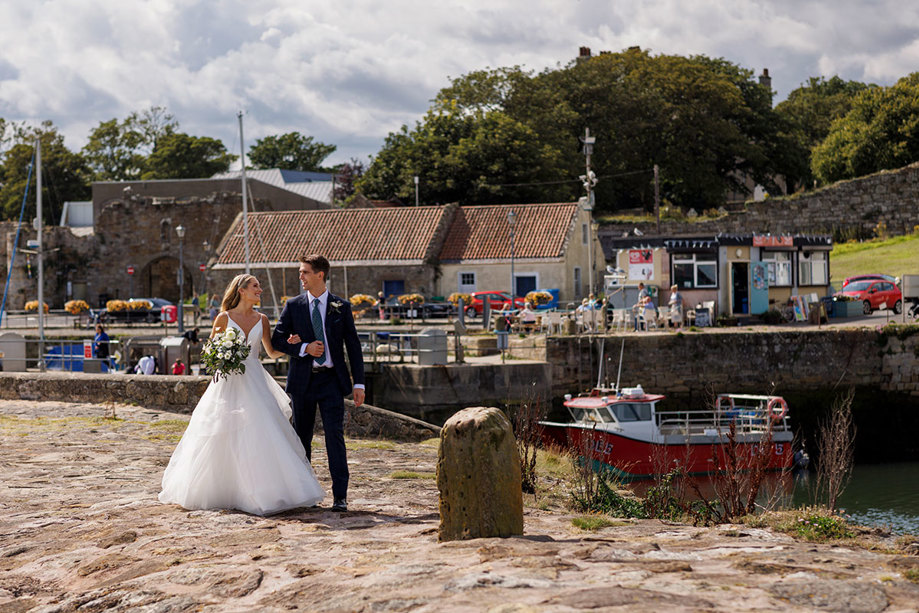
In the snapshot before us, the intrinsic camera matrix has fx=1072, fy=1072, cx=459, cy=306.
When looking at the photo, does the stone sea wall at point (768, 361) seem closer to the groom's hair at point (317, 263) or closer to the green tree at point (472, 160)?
the groom's hair at point (317, 263)

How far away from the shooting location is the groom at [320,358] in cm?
762

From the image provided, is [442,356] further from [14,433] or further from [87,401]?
[14,433]

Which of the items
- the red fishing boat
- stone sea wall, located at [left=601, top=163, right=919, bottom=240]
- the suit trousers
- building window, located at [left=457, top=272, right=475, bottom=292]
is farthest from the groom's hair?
stone sea wall, located at [left=601, top=163, right=919, bottom=240]

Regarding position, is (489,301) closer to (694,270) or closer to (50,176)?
(694,270)

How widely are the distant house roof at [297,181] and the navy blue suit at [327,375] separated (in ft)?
175

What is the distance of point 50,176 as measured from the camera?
75688 mm

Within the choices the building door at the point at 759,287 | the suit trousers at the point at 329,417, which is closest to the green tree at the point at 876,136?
the building door at the point at 759,287

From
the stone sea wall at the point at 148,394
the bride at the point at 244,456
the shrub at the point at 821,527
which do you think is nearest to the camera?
the shrub at the point at 821,527

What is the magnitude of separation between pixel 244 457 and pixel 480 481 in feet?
6.90

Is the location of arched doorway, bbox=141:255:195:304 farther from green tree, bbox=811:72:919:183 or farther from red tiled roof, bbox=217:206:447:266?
green tree, bbox=811:72:919:183

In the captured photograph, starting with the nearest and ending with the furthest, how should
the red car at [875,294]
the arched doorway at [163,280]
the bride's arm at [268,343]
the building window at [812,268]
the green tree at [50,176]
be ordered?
1. the bride's arm at [268,343]
2. the red car at [875,294]
3. the building window at [812,268]
4. the arched doorway at [163,280]
5. the green tree at [50,176]

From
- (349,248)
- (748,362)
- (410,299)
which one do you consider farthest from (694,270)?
(349,248)

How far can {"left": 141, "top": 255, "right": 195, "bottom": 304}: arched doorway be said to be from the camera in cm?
5784

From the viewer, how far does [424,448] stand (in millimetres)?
13039
